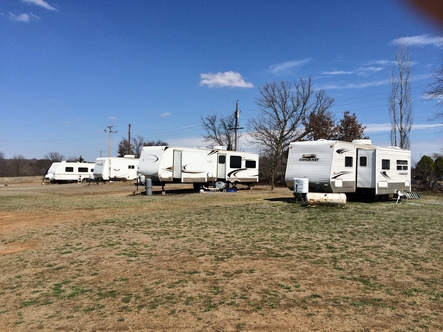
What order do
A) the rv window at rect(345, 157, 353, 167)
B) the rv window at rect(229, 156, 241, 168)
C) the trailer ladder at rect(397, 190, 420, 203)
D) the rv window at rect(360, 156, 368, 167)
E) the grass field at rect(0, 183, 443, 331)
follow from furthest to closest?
the rv window at rect(229, 156, 241, 168)
the trailer ladder at rect(397, 190, 420, 203)
the rv window at rect(360, 156, 368, 167)
the rv window at rect(345, 157, 353, 167)
the grass field at rect(0, 183, 443, 331)

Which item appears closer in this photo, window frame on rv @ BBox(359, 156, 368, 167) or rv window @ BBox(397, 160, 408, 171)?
window frame on rv @ BBox(359, 156, 368, 167)

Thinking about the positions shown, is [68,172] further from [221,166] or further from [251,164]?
[251,164]

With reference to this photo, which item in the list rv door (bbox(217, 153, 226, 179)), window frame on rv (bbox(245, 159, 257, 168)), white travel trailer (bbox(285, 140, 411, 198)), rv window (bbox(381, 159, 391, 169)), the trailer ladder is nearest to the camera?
white travel trailer (bbox(285, 140, 411, 198))

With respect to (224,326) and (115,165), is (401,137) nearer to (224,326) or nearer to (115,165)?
(115,165)

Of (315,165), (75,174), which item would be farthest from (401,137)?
(75,174)

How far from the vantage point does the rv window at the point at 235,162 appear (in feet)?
75.5

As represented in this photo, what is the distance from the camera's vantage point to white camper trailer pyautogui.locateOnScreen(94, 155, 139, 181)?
111 ft

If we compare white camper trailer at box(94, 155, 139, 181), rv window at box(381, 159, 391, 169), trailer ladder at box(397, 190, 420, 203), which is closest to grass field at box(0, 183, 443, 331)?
rv window at box(381, 159, 391, 169)

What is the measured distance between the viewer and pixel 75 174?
39094mm

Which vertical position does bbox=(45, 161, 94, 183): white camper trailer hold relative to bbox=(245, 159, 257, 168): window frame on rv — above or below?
below

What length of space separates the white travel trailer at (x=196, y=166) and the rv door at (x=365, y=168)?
9187 mm

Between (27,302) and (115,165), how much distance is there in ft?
102

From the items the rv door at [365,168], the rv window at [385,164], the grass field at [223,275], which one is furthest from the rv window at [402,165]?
the grass field at [223,275]

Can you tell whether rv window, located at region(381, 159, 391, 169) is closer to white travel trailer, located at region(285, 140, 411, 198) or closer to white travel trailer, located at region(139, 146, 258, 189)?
white travel trailer, located at region(285, 140, 411, 198)
